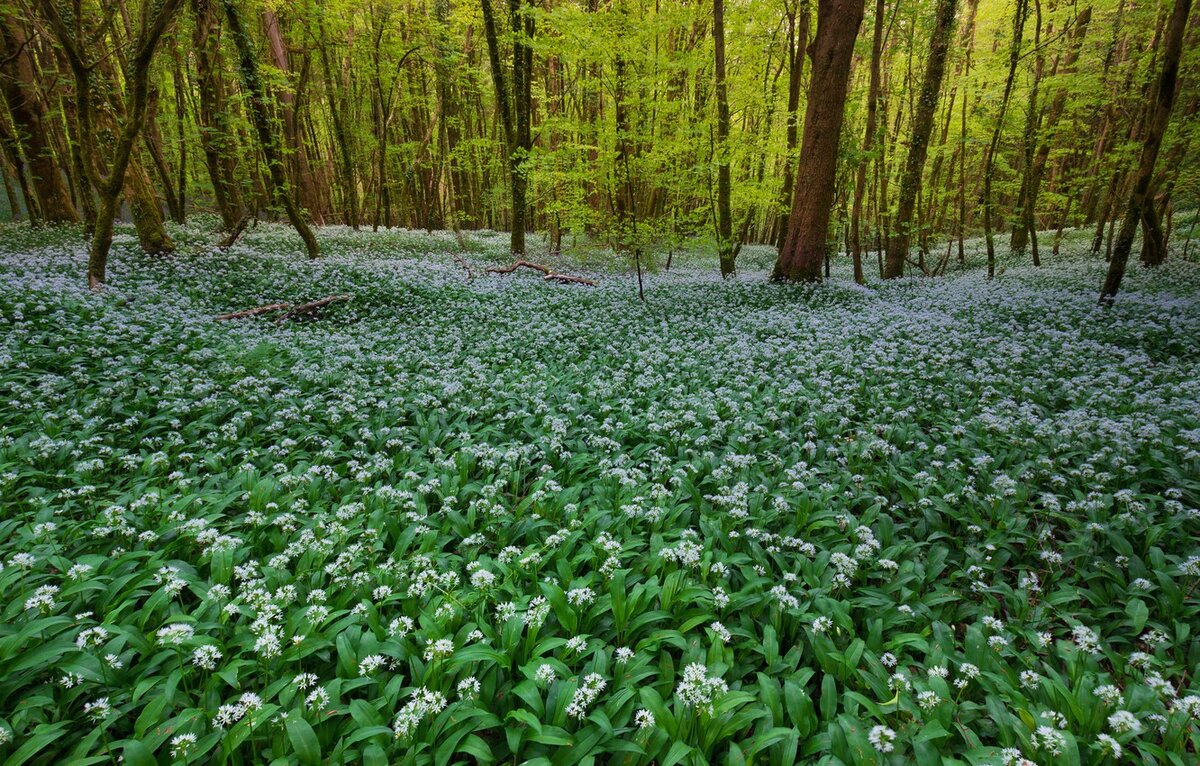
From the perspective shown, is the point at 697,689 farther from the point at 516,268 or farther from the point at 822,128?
the point at 516,268

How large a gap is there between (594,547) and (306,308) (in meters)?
9.21

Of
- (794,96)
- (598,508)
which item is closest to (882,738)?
(598,508)

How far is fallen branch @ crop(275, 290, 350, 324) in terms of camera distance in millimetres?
9523

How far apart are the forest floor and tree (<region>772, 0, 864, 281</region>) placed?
558 centimetres

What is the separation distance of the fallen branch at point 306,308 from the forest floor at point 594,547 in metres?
1.49

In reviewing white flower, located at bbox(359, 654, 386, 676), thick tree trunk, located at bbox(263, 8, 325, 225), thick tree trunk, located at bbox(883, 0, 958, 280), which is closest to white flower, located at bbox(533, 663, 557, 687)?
white flower, located at bbox(359, 654, 386, 676)

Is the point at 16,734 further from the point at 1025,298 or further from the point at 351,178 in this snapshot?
the point at 351,178

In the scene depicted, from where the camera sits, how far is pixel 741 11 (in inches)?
664

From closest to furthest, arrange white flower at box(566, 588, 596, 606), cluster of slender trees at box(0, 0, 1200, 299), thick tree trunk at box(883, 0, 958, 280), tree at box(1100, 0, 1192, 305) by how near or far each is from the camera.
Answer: white flower at box(566, 588, 596, 606) → tree at box(1100, 0, 1192, 305) → cluster of slender trees at box(0, 0, 1200, 299) → thick tree trunk at box(883, 0, 958, 280)

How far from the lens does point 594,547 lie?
143 inches

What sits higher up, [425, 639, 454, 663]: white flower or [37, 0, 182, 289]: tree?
[37, 0, 182, 289]: tree

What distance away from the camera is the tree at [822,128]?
11.1 meters

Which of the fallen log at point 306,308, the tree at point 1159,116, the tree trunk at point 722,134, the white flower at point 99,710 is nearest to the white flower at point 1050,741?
the white flower at point 99,710

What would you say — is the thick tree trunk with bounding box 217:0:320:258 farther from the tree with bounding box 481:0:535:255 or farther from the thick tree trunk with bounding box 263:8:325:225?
the tree with bounding box 481:0:535:255
